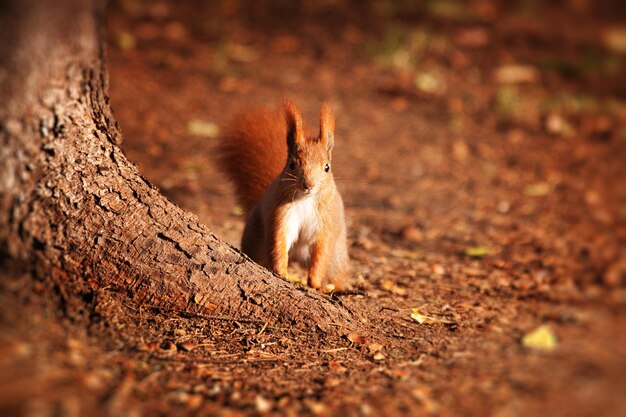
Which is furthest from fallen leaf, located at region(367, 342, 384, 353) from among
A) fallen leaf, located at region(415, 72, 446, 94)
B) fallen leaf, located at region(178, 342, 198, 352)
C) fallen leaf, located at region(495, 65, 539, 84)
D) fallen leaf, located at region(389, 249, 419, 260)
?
fallen leaf, located at region(495, 65, 539, 84)

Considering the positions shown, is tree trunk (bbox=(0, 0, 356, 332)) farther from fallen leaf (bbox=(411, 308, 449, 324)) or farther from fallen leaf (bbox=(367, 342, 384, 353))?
fallen leaf (bbox=(411, 308, 449, 324))

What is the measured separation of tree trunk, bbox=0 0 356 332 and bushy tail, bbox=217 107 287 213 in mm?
738

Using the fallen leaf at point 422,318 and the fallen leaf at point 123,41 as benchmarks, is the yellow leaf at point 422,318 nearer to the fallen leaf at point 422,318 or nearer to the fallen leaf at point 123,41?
the fallen leaf at point 422,318

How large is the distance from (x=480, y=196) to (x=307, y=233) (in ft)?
5.34

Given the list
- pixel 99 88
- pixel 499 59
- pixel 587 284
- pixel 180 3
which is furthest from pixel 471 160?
pixel 180 3

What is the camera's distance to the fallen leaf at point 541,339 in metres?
1.72

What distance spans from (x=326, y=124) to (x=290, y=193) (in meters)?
0.29

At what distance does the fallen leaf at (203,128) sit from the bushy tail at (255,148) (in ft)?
4.73

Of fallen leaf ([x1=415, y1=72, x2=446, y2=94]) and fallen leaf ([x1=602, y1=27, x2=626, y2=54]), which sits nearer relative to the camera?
fallen leaf ([x1=415, y1=72, x2=446, y2=94])

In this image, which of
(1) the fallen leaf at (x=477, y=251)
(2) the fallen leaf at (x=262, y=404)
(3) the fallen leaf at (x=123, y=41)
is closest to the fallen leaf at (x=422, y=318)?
(2) the fallen leaf at (x=262, y=404)

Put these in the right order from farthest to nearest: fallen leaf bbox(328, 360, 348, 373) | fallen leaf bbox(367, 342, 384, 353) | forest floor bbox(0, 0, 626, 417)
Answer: fallen leaf bbox(367, 342, 384, 353) → fallen leaf bbox(328, 360, 348, 373) → forest floor bbox(0, 0, 626, 417)

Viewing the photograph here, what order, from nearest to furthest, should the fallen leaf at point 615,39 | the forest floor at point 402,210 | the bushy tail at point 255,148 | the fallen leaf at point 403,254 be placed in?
the forest floor at point 402,210 < the bushy tail at point 255,148 < the fallen leaf at point 403,254 < the fallen leaf at point 615,39

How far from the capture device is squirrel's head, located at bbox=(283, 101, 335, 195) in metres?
2.38

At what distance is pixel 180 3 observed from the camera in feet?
20.2
